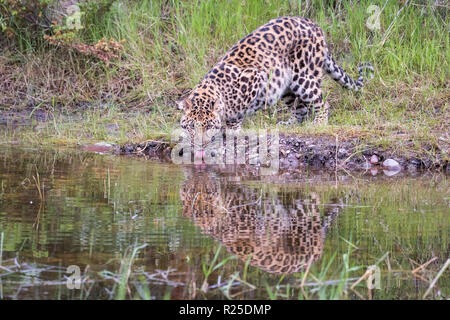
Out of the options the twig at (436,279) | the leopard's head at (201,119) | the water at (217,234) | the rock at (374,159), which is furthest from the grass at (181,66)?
the twig at (436,279)

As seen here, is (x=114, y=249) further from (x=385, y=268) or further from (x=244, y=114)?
(x=244, y=114)

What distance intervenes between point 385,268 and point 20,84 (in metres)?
7.59

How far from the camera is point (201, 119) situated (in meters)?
7.65

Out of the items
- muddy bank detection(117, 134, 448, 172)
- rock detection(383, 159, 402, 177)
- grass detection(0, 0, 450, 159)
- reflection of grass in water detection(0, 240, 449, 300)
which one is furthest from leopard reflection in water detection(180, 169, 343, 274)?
grass detection(0, 0, 450, 159)

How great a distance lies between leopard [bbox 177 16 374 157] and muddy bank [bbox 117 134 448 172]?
675 millimetres

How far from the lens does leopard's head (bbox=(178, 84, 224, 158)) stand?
7.64 metres

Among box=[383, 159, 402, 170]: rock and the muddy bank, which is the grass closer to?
the muddy bank

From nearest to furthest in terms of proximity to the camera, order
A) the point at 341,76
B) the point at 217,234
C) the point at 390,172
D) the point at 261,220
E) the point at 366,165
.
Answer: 1. the point at 217,234
2. the point at 261,220
3. the point at 390,172
4. the point at 366,165
5. the point at 341,76

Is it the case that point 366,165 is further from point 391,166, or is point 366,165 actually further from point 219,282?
point 219,282

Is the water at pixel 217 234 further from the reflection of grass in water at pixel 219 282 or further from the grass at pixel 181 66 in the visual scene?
the grass at pixel 181 66

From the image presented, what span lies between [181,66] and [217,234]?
5.77m

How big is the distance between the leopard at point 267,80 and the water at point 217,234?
1257mm

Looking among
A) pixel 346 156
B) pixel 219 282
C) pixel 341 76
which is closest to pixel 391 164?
pixel 346 156
